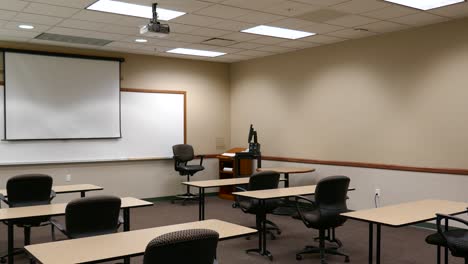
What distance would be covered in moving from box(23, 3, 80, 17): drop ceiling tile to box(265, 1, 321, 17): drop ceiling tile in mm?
2389

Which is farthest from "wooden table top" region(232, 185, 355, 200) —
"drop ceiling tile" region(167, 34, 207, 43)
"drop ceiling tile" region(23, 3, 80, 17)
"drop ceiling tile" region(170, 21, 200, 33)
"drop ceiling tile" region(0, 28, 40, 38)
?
"drop ceiling tile" region(0, 28, 40, 38)

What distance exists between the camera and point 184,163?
28.7 feet

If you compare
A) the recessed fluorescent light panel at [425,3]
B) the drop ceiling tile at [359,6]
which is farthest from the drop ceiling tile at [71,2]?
the recessed fluorescent light panel at [425,3]

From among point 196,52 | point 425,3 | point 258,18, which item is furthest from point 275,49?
point 425,3

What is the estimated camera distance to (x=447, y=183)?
593cm

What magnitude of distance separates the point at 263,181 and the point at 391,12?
8.66ft

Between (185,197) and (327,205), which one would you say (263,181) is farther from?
(185,197)

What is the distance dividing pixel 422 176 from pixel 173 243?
4942 mm

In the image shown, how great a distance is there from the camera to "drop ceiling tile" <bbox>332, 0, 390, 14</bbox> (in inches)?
197

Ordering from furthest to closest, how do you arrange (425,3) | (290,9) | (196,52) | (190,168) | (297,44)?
(190,168) → (196,52) → (297,44) → (290,9) → (425,3)

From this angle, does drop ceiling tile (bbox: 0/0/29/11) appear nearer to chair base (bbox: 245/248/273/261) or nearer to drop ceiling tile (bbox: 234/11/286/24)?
drop ceiling tile (bbox: 234/11/286/24)

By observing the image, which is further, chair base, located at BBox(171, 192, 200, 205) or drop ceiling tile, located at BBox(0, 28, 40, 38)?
chair base, located at BBox(171, 192, 200, 205)

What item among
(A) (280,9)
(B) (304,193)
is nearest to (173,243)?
(B) (304,193)

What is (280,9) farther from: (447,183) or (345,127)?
(447,183)
